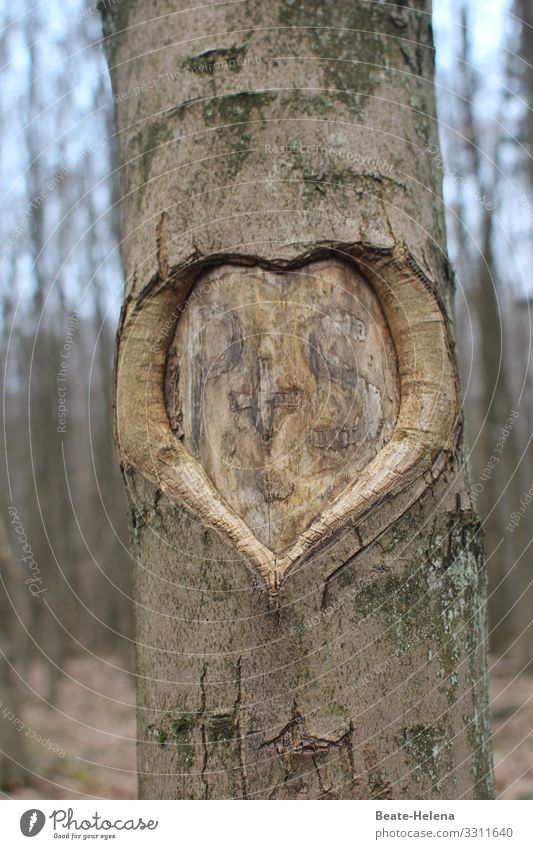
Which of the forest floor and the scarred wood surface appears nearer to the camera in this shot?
the scarred wood surface

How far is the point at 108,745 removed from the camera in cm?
827

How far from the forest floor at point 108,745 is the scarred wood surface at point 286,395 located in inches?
96.6

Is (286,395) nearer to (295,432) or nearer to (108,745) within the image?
(295,432)

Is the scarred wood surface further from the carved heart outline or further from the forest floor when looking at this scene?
A: the forest floor

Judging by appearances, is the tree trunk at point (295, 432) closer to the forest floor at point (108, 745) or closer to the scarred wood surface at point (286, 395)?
the scarred wood surface at point (286, 395)

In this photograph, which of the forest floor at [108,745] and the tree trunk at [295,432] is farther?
the forest floor at [108,745]

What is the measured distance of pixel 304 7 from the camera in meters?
1.62

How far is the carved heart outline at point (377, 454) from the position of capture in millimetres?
1504

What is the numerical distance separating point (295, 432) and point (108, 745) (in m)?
7.92

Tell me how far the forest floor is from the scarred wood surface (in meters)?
2.45

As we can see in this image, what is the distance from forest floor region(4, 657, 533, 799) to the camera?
5879 mm

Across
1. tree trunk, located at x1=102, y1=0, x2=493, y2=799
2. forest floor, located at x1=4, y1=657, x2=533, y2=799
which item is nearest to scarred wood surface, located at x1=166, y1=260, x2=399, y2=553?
tree trunk, located at x1=102, y1=0, x2=493, y2=799

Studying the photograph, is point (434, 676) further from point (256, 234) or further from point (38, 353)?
point (38, 353)

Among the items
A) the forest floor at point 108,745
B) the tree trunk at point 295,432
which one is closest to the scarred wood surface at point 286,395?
the tree trunk at point 295,432
